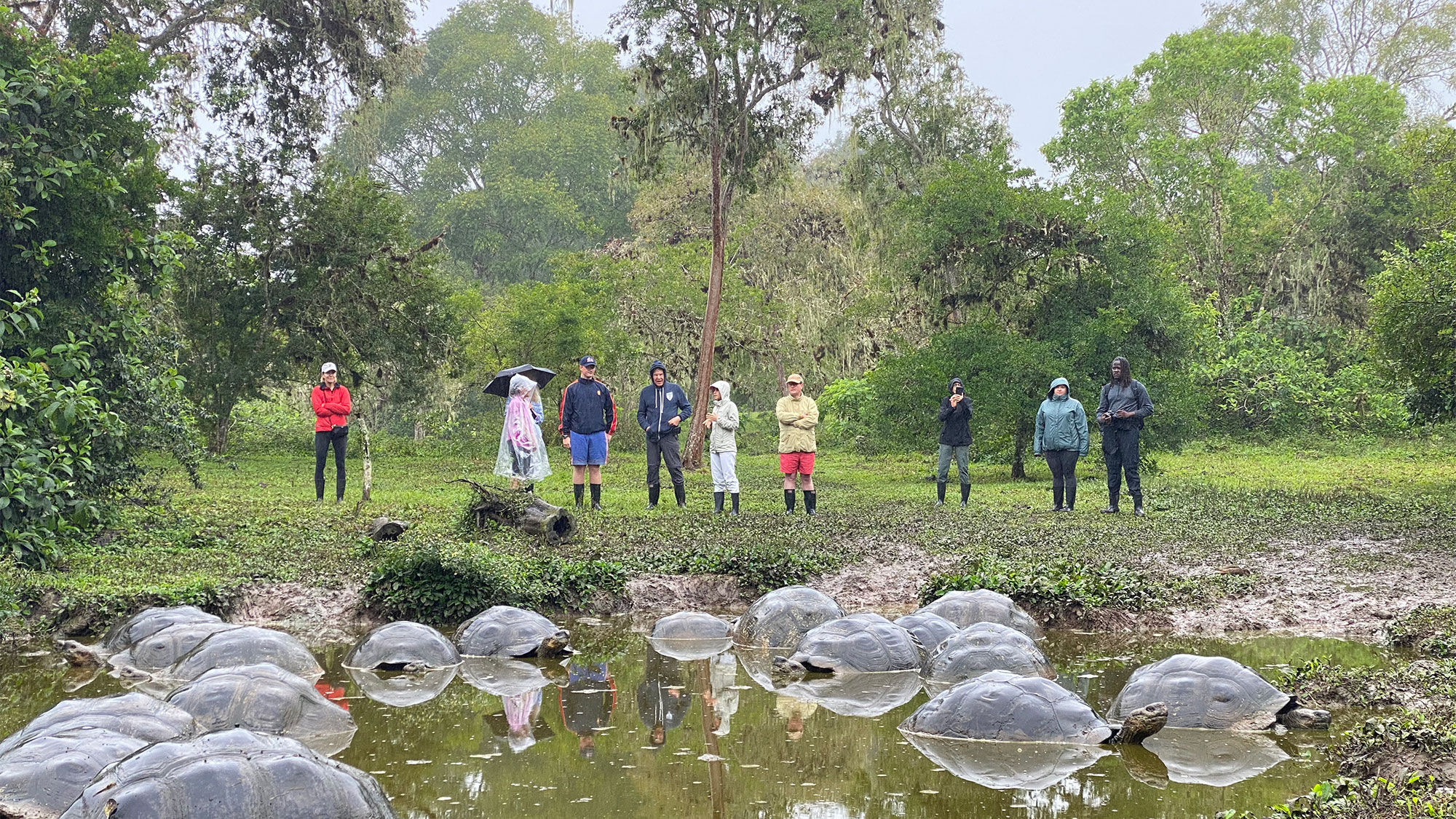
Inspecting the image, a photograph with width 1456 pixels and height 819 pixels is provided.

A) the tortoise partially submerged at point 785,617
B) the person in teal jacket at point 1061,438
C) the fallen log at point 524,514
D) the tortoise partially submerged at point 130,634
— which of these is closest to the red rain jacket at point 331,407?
the fallen log at point 524,514

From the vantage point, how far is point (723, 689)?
7387 mm

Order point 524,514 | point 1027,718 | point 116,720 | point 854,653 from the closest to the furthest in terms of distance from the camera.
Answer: point 116,720
point 1027,718
point 854,653
point 524,514

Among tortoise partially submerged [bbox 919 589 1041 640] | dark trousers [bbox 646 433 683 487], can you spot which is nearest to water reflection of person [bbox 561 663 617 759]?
tortoise partially submerged [bbox 919 589 1041 640]

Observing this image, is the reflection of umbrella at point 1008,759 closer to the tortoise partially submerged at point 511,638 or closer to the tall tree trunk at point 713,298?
the tortoise partially submerged at point 511,638

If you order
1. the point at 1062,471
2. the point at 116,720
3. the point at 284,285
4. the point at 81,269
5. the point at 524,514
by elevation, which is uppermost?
the point at 284,285

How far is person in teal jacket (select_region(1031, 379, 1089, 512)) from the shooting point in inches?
601

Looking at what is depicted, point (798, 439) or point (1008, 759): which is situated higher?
point (798, 439)

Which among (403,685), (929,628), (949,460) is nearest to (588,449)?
(949,460)

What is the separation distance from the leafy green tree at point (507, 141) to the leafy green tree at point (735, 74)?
989 inches

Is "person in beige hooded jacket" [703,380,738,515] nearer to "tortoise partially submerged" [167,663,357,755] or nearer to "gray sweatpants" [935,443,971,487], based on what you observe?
"gray sweatpants" [935,443,971,487]

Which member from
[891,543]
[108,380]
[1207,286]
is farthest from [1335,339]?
[108,380]

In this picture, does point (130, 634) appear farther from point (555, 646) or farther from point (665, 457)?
point (665, 457)

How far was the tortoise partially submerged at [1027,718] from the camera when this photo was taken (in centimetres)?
606

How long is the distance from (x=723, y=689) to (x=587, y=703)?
0.84 meters
